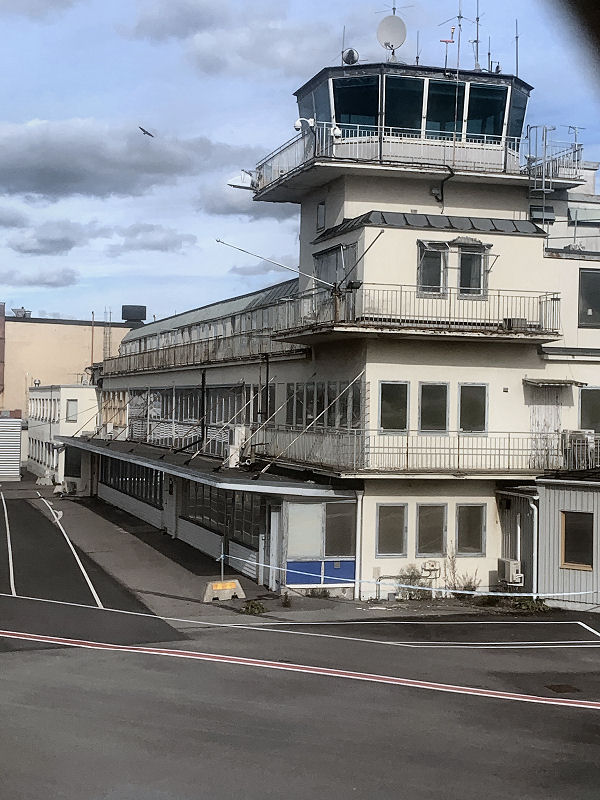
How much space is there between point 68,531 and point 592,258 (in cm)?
2656

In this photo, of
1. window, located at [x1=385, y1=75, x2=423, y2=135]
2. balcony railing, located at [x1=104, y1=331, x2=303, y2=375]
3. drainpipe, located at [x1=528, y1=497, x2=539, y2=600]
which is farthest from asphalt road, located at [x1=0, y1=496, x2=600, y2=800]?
window, located at [x1=385, y1=75, x2=423, y2=135]

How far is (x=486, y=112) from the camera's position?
30.5 metres

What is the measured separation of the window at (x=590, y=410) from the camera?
28422mm

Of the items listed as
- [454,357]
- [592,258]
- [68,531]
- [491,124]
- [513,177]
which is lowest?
[68,531]

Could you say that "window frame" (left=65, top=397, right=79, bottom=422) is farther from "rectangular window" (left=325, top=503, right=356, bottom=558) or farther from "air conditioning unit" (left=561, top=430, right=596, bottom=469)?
"air conditioning unit" (left=561, top=430, right=596, bottom=469)

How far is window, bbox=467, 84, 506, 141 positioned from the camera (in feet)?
99.5

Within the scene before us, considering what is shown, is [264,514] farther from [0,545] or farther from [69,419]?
[69,419]

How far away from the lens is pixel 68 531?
42.2 m

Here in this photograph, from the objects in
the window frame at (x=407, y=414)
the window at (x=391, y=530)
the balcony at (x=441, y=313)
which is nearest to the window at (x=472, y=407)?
the window frame at (x=407, y=414)

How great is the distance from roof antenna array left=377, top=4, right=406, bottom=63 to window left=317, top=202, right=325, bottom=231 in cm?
537

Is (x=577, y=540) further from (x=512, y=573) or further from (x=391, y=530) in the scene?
(x=391, y=530)

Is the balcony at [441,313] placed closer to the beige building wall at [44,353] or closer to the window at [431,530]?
the window at [431,530]

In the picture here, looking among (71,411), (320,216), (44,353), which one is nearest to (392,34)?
(320,216)

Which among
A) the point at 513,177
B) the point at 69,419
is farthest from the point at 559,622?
the point at 69,419
